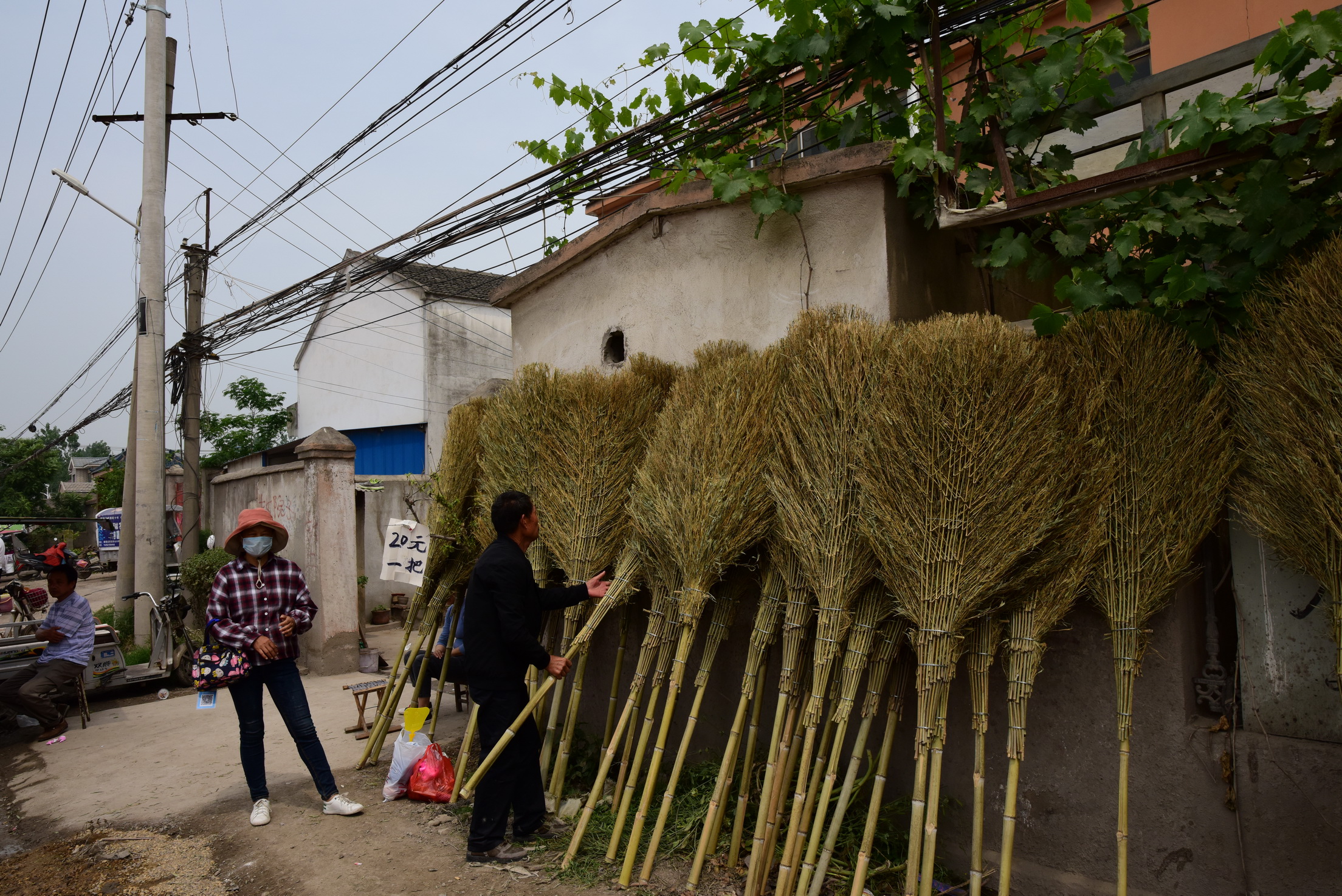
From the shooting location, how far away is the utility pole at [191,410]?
33.9 feet

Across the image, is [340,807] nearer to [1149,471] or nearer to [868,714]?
[868,714]

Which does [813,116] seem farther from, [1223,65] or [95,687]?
[95,687]

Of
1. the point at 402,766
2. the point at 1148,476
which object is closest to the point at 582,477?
the point at 402,766

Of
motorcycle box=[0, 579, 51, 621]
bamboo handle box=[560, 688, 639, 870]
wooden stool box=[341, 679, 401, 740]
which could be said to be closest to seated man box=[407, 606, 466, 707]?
wooden stool box=[341, 679, 401, 740]

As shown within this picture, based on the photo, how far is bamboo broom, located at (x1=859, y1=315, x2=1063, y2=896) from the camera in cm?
284

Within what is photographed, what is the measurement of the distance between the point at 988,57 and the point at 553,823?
4527 millimetres

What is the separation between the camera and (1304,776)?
269 centimetres

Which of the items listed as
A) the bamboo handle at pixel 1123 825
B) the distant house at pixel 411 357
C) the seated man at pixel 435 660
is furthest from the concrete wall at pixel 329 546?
the distant house at pixel 411 357

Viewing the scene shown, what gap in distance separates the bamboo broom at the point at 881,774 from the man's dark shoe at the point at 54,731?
605cm

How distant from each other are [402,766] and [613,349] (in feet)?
9.25

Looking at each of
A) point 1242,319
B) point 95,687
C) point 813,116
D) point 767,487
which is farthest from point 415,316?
point 1242,319

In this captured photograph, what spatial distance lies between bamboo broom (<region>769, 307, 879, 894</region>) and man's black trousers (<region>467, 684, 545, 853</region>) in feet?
4.12

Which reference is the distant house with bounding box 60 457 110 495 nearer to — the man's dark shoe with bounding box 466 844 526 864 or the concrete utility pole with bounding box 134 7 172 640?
the concrete utility pole with bounding box 134 7 172 640

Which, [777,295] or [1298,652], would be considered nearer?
[1298,652]
